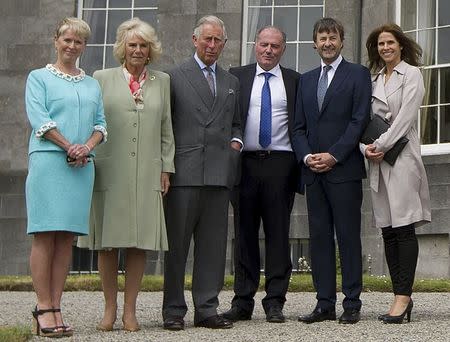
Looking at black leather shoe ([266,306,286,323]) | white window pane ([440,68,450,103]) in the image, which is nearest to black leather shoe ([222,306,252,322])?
black leather shoe ([266,306,286,323])

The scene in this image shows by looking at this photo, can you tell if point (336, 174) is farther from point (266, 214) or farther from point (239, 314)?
point (239, 314)

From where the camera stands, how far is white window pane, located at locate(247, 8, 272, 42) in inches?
699

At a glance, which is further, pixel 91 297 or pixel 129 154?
pixel 91 297

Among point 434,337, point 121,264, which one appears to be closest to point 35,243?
point 434,337

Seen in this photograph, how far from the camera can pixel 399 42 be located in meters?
9.77

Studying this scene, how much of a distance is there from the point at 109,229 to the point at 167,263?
637 millimetres

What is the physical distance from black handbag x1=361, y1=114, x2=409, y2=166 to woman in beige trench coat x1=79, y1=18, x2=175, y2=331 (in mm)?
1642

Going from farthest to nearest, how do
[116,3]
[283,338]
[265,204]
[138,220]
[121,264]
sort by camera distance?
[116,3] < [121,264] < [265,204] < [138,220] < [283,338]

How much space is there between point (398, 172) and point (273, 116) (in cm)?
117

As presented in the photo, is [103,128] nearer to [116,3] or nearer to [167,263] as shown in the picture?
[167,263]

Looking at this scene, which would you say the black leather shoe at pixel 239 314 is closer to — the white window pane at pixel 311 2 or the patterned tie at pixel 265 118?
the patterned tie at pixel 265 118

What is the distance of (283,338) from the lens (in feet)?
27.4

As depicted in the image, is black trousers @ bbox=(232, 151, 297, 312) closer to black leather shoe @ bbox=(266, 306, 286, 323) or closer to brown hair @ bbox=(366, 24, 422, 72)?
black leather shoe @ bbox=(266, 306, 286, 323)

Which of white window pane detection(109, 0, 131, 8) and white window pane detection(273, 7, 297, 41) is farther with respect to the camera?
white window pane detection(109, 0, 131, 8)
